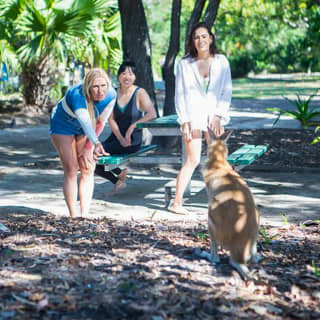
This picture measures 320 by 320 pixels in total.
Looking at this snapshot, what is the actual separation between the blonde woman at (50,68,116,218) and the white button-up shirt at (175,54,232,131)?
0.76m

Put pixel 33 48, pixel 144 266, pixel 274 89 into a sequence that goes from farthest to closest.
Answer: pixel 274 89 → pixel 33 48 → pixel 144 266

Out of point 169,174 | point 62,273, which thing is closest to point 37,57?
point 169,174

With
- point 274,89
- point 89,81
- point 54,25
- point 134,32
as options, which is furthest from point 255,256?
point 274,89

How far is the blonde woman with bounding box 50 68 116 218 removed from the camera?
228 inches

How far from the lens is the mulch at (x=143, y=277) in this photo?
3420mm

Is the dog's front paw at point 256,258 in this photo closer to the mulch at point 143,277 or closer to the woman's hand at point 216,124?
the mulch at point 143,277

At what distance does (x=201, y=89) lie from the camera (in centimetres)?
637

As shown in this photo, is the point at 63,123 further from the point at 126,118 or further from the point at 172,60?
the point at 172,60

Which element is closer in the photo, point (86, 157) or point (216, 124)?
point (86, 157)

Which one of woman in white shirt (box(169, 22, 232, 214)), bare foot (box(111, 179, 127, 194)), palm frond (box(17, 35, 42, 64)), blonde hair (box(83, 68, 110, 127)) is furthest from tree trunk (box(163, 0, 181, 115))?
palm frond (box(17, 35, 42, 64))

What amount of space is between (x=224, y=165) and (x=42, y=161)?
579 centimetres

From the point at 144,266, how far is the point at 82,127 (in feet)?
6.92

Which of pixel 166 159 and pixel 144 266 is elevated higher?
pixel 166 159

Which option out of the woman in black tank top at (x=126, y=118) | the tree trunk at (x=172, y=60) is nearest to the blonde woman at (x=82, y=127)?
the woman in black tank top at (x=126, y=118)
